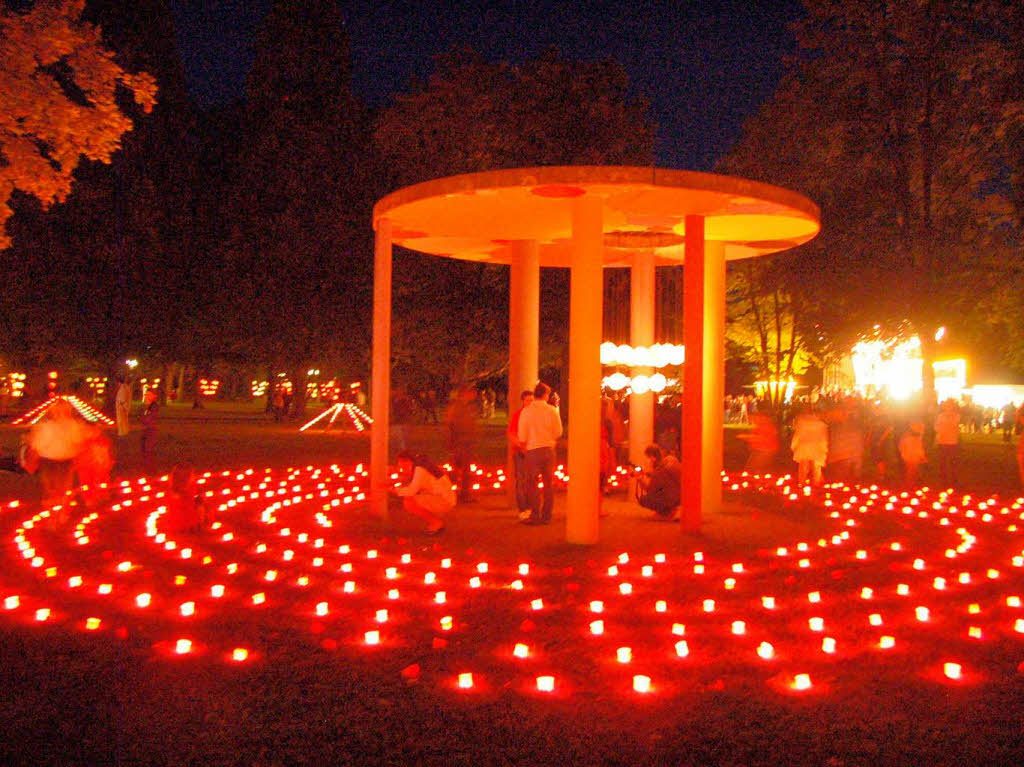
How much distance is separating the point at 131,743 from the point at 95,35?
13.0m

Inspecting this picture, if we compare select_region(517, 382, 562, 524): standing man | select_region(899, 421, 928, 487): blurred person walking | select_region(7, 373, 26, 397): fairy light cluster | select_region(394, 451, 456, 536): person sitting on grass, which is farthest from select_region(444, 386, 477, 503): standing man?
select_region(7, 373, 26, 397): fairy light cluster

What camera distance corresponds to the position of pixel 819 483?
Answer: 18594 mm

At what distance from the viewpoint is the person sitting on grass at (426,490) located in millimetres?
12336

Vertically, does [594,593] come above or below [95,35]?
below

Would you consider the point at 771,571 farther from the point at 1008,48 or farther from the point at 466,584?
the point at 1008,48

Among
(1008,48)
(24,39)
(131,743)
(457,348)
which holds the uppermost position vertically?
(1008,48)

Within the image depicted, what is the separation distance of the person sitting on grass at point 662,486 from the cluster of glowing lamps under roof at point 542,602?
6.51ft

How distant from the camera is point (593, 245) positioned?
1167 centimetres

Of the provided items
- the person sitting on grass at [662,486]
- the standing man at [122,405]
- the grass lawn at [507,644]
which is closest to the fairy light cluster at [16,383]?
the standing man at [122,405]

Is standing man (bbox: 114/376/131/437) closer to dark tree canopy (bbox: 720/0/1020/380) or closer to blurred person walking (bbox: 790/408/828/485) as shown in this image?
blurred person walking (bbox: 790/408/828/485)

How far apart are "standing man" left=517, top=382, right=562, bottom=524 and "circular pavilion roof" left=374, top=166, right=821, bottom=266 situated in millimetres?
2343

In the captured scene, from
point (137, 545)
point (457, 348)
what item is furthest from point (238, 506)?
point (457, 348)

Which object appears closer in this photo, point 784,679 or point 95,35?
point 784,679

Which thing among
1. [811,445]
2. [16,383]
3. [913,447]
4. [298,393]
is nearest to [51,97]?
[811,445]
